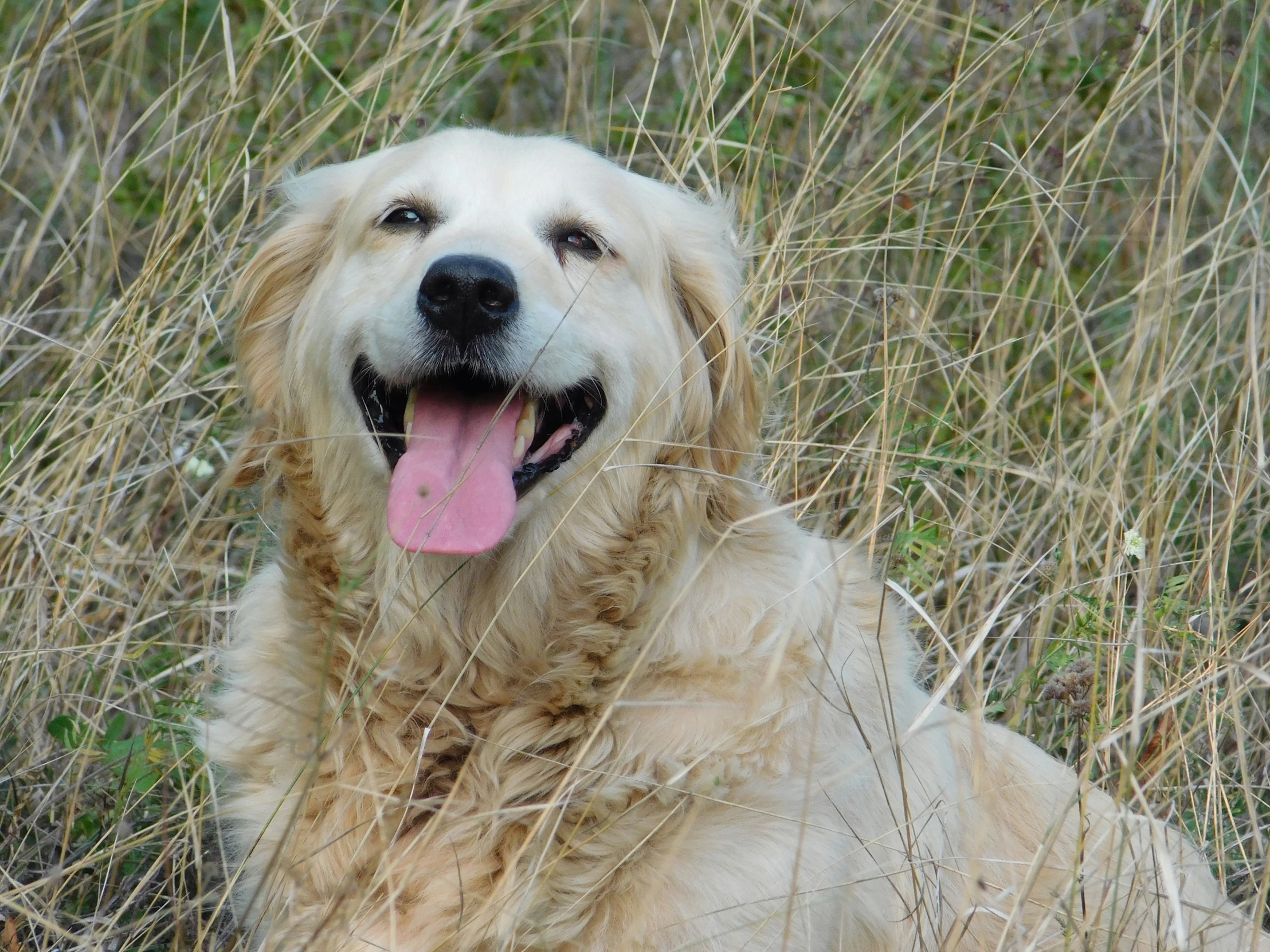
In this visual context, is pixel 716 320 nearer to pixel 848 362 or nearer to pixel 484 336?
pixel 484 336

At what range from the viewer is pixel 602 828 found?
215cm

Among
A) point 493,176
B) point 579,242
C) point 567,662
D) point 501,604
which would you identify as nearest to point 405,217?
point 493,176

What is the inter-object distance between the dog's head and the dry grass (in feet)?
0.95

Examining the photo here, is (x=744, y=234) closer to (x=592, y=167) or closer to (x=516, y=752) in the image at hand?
(x=592, y=167)

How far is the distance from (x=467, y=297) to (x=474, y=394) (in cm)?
25

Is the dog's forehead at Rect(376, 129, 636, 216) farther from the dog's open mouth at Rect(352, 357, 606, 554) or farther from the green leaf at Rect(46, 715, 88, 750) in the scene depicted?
the green leaf at Rect(46, 715, 88, 750)

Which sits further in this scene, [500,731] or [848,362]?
[848,362]

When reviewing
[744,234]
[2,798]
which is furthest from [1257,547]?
[2,798]

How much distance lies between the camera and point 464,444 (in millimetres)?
2379

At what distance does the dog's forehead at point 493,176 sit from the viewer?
2.54m

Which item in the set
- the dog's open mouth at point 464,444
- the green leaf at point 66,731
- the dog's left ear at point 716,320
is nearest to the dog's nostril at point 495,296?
the dog's open mouth at point 464,444

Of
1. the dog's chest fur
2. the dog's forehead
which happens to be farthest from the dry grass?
the dog's forehead

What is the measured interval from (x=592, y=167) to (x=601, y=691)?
1085 millimetres

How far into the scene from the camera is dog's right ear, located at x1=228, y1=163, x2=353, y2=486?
9.14ft
